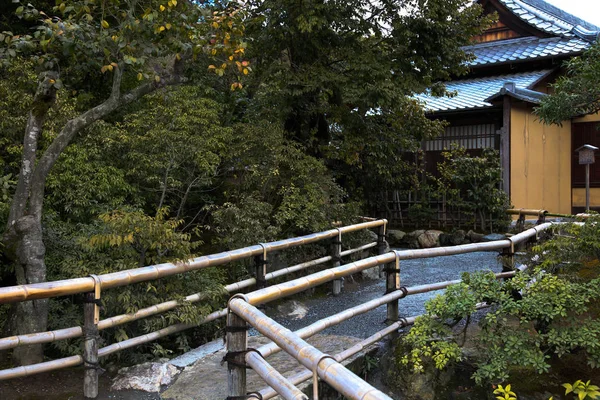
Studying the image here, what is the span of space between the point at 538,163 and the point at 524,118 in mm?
1439

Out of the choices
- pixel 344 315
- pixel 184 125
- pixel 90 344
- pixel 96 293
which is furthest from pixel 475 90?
pixel 90 344

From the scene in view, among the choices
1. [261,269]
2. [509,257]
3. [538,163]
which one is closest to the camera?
[261,269]

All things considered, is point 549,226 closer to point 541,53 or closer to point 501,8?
point 541,53

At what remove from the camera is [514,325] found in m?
3.89

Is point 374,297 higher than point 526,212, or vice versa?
point 526,212

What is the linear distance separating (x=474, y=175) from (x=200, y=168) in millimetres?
6958

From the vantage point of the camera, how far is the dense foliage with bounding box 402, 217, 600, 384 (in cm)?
351

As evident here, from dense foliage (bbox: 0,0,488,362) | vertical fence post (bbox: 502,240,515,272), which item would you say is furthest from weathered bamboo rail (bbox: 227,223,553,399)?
dense foliage (bbox: 0,0,488,362)

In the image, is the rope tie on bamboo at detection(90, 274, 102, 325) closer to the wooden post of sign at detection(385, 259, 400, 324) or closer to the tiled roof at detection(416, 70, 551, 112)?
the wooden post of sign at detection(385, 259, 400, 324)

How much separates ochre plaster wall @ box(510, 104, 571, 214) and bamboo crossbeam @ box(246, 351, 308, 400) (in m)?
11.3

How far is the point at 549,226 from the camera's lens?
5.83 metres

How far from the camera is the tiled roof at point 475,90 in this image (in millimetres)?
12961

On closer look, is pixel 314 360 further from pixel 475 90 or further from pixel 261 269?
pixel 475 90

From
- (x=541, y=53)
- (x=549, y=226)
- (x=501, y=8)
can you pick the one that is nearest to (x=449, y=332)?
(x=549, y=226)
